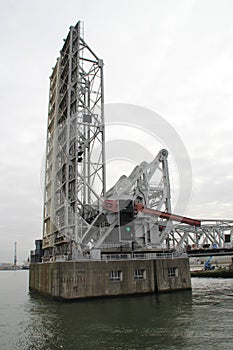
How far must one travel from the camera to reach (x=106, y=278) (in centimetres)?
3416

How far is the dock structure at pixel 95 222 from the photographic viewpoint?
1357 inches

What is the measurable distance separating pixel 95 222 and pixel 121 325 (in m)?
20.3

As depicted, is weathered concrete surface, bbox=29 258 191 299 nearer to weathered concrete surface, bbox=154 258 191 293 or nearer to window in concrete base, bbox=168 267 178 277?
weathered concrete surface, bbox=154 258 191 293

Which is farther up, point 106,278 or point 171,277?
point 106,278

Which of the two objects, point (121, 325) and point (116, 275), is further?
point (116, 275)

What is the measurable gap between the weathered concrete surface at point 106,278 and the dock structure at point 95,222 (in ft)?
0.31

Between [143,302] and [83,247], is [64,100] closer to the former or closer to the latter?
[83,247]

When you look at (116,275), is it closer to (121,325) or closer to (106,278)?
(106,278)

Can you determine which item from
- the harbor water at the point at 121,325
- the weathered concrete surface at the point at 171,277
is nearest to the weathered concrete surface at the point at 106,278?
the weathered concrete surface at the point at 171,277

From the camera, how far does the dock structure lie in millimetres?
34469

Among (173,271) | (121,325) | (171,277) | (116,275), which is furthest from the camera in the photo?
(173,271)

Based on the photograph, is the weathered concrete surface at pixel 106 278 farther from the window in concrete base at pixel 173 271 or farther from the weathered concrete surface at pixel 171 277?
the window in concrete base at pixel 173 271

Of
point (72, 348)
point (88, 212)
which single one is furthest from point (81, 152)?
point (72, 348)

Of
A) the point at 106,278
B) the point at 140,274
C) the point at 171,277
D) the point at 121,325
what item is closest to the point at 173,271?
the point at 171,277
